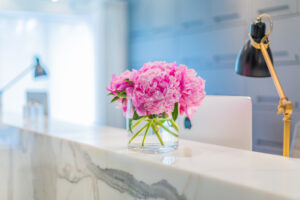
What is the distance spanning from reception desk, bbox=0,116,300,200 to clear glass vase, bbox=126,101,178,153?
0.04 m

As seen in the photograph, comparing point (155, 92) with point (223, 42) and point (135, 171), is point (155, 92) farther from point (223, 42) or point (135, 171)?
point (223, 42)

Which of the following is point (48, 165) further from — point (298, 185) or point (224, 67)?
point (224, 67)

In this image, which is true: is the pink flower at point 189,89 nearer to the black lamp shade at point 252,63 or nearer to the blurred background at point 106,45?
the black lamp shade at point 252,63

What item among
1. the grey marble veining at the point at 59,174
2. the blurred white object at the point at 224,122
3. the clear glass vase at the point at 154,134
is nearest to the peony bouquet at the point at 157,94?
the clear glass vase at the point at 154,134

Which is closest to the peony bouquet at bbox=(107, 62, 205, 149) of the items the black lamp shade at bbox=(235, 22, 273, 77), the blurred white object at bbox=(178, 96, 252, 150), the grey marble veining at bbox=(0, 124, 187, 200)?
the grey marble veining at bbox=(0, 124, 187, 200)

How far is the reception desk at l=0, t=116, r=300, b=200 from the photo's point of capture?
689 millimetres

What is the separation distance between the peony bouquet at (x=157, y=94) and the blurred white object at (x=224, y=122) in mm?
818

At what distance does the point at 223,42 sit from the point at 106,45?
1754 millimetres

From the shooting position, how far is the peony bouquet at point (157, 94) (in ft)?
3.08

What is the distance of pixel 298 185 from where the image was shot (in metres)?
0.64

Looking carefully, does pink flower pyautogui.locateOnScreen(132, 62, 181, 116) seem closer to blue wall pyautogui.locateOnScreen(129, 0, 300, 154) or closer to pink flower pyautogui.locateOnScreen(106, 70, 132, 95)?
pink flower pyautogui.locateOnScreen(106, 70, 132, 95)

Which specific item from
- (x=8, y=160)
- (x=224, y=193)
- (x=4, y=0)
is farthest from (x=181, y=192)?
(x=4, y=0)

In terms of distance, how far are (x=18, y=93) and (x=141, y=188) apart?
413cm

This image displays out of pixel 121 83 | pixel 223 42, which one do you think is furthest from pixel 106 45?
pixel 121 83
